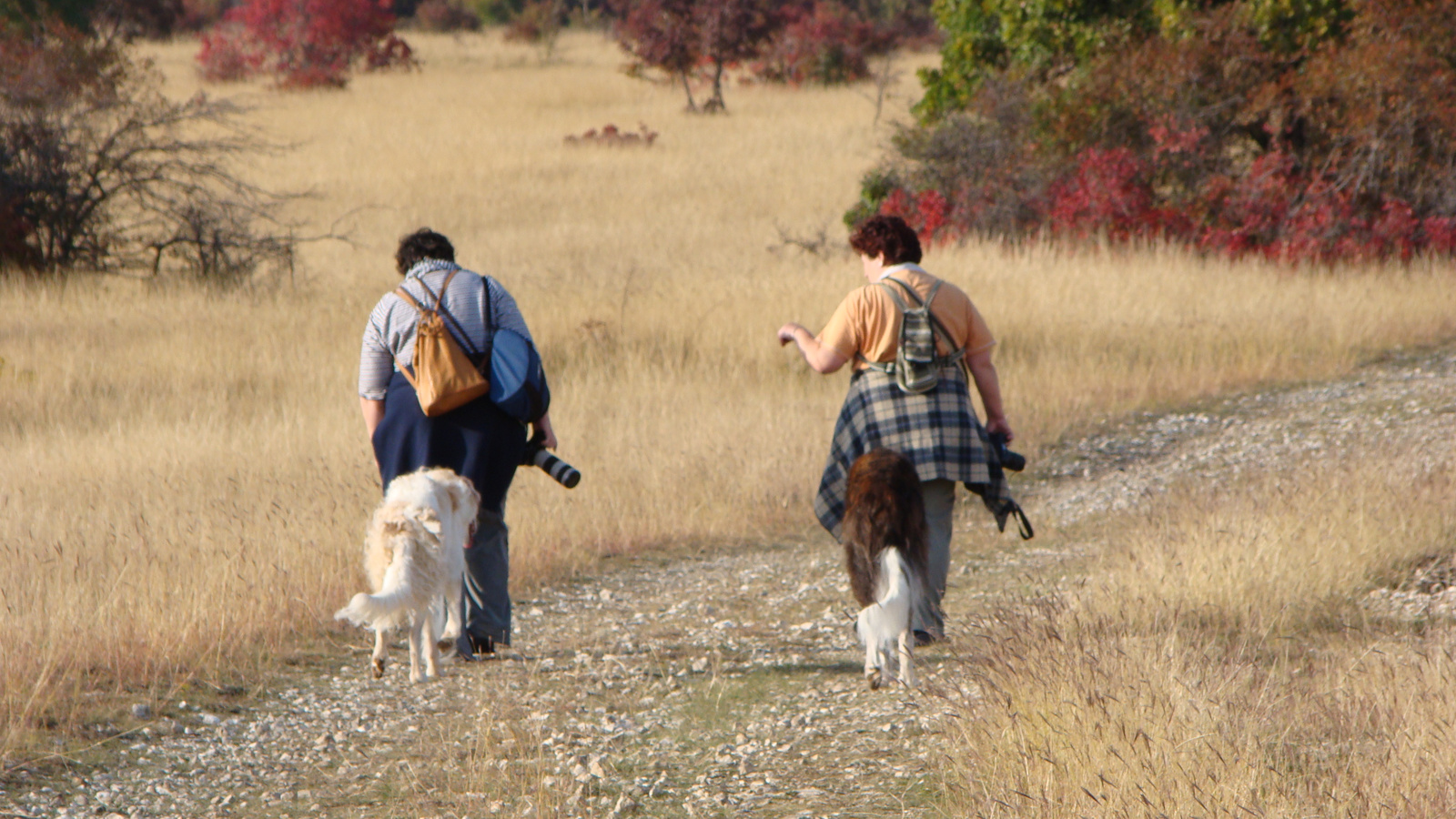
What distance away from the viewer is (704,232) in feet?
63.6

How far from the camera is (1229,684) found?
13.1 ft

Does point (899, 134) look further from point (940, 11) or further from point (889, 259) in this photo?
Result: point (889, 259)

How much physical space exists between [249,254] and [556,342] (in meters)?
5.62

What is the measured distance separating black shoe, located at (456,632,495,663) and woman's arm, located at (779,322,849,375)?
1632mm

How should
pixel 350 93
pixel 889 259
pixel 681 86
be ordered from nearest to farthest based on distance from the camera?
1. pixel 889 259
2. pixel 350 93
3. pixel 681 86

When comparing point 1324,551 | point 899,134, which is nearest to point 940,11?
point 899,134

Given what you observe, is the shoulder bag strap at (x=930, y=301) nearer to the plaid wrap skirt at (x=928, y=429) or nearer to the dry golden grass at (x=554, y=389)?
the plaid wrap skirt at (x=928, y=429)

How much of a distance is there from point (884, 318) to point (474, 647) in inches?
79.5

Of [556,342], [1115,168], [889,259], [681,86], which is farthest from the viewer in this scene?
[681,86]

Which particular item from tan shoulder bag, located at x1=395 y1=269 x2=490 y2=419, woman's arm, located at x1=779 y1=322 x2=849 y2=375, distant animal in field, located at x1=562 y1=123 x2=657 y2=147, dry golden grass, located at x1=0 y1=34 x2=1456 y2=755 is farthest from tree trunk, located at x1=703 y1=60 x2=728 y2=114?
tan shoulder bag, located at x1=395 y1=269 x2=490 y2=419

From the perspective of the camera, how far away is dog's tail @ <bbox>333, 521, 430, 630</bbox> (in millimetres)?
4199

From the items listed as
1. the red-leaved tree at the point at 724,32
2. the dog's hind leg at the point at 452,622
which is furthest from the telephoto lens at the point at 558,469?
the red-leaved tree at the point at 724,32

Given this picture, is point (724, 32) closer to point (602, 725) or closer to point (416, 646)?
point (416, 646)

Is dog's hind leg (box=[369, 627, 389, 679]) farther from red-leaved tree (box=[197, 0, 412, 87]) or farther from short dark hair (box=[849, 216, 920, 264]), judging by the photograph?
red-leaved tree (box=[197, 0, 412, 87])
